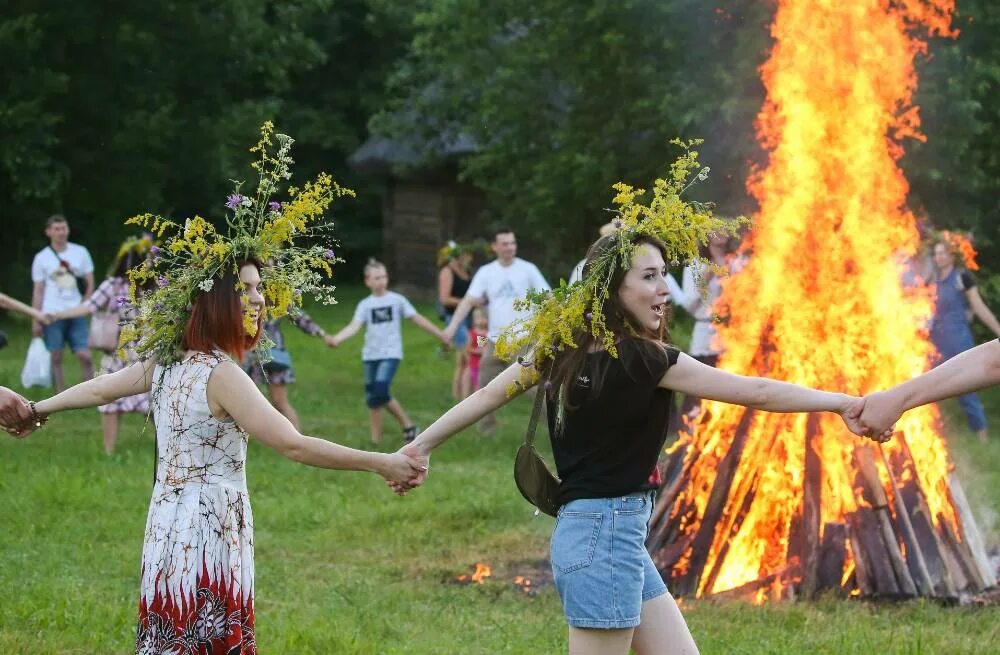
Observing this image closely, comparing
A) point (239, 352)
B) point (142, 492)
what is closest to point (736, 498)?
point (239, 352)

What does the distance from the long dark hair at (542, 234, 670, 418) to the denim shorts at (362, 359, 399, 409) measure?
9.48 metres

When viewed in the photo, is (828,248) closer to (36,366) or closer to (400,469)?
(400,469)

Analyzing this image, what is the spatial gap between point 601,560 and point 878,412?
1477 millimetres

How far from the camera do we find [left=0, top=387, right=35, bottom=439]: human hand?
19.9ft

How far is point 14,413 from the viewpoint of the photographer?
606 centimetres

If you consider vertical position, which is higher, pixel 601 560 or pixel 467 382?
pixel 467 382

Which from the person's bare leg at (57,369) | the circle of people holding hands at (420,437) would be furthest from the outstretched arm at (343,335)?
the circle of people holding hands at (420,437)

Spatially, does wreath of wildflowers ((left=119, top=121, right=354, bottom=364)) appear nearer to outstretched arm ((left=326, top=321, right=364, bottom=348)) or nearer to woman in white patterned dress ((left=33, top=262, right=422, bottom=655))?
woman in white patterned dress ((left=33, top=262, right=422, bottom=655))

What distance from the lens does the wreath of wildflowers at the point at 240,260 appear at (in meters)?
5.51

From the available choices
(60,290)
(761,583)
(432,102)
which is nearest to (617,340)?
(761,583)

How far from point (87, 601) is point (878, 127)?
18.3 ft

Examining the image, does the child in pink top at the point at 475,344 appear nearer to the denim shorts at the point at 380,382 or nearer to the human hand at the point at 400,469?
the denim shorts at the point at 380,382

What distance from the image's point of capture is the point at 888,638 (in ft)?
24.7

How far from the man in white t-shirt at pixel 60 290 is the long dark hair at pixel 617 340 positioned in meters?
12.8
